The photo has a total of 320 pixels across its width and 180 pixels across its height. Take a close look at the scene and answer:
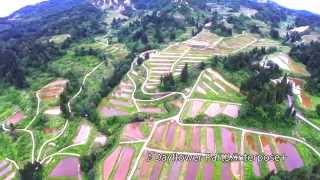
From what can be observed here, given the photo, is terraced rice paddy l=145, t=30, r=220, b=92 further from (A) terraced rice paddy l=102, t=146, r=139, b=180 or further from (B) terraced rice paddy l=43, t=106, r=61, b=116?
(A) terraced rice paddy l=102, t=146, r=139, b=180

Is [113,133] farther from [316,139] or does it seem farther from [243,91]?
[316,139]

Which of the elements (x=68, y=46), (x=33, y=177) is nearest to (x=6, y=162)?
(x=33, y=177)

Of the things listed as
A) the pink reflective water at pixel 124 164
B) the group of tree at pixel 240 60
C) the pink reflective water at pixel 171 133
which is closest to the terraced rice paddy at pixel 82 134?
the pink reflective water at pixel 124 164

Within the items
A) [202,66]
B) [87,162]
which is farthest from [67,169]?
[202,66]

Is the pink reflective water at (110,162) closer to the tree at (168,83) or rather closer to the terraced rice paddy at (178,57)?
the tree at (168,83)

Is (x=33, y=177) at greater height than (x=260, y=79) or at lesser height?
lesser
